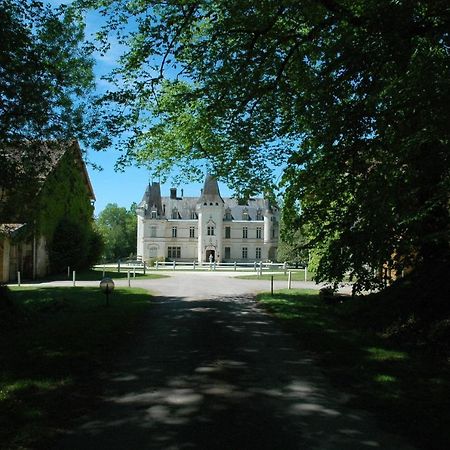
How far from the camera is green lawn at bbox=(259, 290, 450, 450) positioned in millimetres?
5641

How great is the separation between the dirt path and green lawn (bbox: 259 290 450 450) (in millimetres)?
309

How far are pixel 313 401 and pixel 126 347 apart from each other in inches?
187

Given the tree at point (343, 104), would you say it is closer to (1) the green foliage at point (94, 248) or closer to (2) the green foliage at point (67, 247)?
(2) the green foliage at point (67, 247)

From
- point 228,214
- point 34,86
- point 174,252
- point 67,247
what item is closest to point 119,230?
point 174,252

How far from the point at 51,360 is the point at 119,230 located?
105692mm

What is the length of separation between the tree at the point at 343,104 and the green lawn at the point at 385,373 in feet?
4.84

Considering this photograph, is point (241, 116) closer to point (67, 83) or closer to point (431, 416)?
point (67, 83)

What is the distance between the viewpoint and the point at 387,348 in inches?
394

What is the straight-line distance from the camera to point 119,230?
112188 mm

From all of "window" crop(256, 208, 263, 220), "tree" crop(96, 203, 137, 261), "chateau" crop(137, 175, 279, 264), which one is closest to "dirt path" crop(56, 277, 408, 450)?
"chateau" crop(137, 175, 279, 264)

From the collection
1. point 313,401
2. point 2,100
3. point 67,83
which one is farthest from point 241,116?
point 313,401

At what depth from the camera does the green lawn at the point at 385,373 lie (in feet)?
18.5

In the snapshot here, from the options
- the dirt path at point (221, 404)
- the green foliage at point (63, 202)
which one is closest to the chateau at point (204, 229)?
the green foliage at point (63, 202)

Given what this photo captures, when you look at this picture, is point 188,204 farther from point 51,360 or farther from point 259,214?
point 51,360
